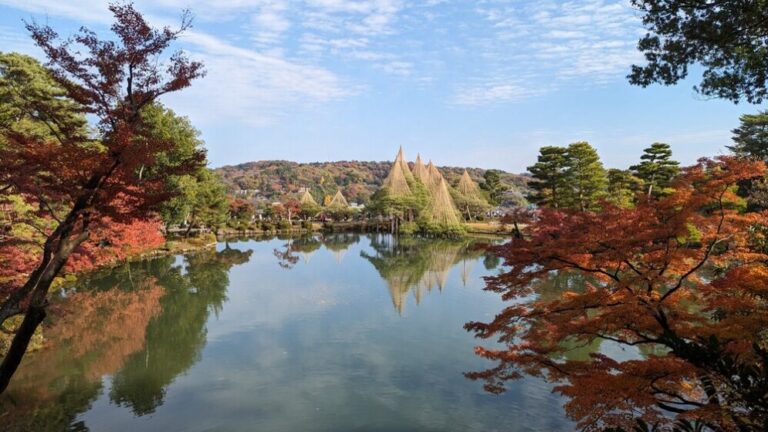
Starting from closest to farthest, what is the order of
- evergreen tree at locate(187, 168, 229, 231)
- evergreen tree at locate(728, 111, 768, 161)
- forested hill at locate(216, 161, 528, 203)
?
evergreen tree at locate(728, 111, 768, 161), evergreen tree at locate(187, 168, 229, 231), forested hill at locate(216, 161, 528, 203)

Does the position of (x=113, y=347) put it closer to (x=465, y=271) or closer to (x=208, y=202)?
(x=465, y=271)

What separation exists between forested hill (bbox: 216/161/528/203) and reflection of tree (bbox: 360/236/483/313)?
37.9 m

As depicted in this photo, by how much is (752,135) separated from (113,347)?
3248 centimetres

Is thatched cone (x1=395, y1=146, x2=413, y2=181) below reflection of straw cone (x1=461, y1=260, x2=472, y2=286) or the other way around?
the other way around

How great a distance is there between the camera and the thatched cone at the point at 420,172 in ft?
149

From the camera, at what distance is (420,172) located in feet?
152

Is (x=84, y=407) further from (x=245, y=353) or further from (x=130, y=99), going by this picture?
(x=130, y=99)

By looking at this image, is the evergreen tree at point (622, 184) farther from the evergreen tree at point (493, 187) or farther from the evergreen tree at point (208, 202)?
the evergreen tree at point (208, 202)

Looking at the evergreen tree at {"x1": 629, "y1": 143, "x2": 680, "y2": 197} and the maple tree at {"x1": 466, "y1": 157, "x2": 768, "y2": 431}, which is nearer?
the maple tree at {"x1": 466, "y1": 157, "x2": 768, "y2": 431}

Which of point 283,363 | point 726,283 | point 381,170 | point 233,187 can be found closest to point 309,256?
point 283,363

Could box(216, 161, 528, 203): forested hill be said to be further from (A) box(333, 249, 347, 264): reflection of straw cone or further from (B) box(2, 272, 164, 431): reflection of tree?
(B) box(2, 272, 164, 431): reflection of tree

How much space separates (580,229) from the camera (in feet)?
17.6

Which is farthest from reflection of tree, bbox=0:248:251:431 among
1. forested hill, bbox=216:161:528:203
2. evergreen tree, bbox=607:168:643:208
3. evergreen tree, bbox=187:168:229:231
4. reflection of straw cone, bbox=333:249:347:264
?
forested hill, bbox=216:161:528:203

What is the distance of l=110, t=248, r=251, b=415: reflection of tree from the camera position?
7674 millimetres
